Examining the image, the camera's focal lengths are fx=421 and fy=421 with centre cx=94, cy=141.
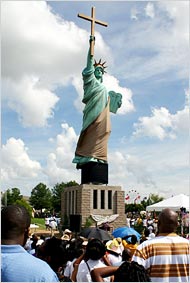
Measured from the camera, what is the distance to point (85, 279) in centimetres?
367

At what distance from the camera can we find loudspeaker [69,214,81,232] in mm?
23369

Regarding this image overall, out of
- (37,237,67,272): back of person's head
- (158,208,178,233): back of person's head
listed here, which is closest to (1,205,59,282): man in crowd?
(37,237,67,272): back of person's head

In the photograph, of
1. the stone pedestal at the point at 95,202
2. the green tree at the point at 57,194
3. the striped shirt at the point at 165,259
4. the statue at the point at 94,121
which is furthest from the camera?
the green tree at the point at 57,194

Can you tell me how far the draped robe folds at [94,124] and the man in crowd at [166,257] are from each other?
19.6 metres

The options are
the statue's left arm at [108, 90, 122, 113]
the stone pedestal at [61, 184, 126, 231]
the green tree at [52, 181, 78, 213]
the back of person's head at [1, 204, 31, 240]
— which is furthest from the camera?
the green tree at [52, 181, 78, 213]

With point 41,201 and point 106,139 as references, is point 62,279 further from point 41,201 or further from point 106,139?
point 41,201

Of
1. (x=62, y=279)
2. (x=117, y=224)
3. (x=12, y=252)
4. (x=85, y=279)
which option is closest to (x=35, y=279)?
(x=12, y=252)

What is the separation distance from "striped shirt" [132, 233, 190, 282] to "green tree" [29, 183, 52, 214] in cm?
5376

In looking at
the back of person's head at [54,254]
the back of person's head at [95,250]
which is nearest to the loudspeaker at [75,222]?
the back of person's head at [95,250]

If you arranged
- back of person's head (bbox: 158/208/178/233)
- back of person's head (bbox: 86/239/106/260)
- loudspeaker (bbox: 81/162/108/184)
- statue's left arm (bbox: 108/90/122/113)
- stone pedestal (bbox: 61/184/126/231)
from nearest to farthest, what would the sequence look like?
1. back of person's head (bbox: 158/208/178/233)
2. back of person's head (bbox: 86/239/106/260)
3. loudspeaker (bbox: 81/162/108/184)
4. stone pedestal (bbox: 61/184/126/231)
5. statue's left arm (bbox: 108/90/122/113)

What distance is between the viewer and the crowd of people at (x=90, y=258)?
7.32 feet

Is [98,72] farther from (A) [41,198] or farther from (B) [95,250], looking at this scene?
(A) [41,198]

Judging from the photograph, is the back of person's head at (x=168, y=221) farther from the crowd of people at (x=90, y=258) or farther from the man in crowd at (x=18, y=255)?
the man in crowd at (x=18, y=255)

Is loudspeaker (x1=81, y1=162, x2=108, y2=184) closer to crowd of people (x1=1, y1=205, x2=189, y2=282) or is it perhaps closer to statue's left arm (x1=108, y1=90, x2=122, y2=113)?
statue's left arm (x1=108, y1=90, x2=122, y2=113)
